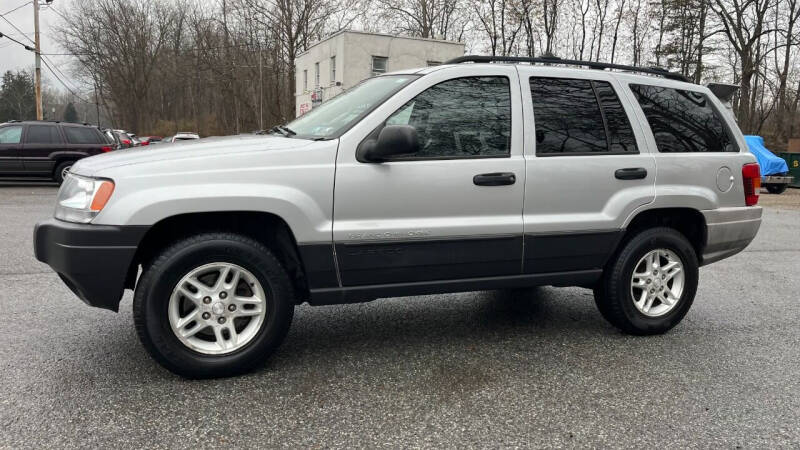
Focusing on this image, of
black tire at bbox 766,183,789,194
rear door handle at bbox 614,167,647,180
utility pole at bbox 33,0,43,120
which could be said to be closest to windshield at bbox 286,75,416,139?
rear door handle at bbox 614,167,647,180

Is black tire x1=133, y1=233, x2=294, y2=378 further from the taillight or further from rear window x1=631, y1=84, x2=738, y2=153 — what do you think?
the taillight

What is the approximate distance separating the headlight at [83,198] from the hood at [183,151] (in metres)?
0.07

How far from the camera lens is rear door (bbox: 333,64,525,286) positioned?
11.0 feet

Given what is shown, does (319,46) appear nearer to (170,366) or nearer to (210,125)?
(210,125)

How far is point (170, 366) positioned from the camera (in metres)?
3.16

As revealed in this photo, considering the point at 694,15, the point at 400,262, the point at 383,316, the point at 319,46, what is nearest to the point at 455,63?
the point at 400,262

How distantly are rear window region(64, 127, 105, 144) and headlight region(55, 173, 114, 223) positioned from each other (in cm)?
1335

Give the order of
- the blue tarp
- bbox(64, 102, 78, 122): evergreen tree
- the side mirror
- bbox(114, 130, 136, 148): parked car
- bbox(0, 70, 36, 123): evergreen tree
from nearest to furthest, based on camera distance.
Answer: the side mirror
the blue tarp
bbox(114, 130, 136, 148): parked car
bbox(0, 70, 36, 123): evergreen tree
bbox(64, 102, 78, 122): evergreen tree

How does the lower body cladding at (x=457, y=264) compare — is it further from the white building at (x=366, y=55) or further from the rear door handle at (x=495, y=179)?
the white building at (x=366, y=55)

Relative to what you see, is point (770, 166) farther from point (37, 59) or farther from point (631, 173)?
point (37, 59)

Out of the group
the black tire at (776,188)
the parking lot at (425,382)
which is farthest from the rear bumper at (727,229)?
the black tire at (776,188)

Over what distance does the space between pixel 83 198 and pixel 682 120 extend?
4035mm

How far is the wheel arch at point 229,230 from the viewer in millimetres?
3252

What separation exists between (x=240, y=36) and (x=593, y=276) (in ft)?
149
